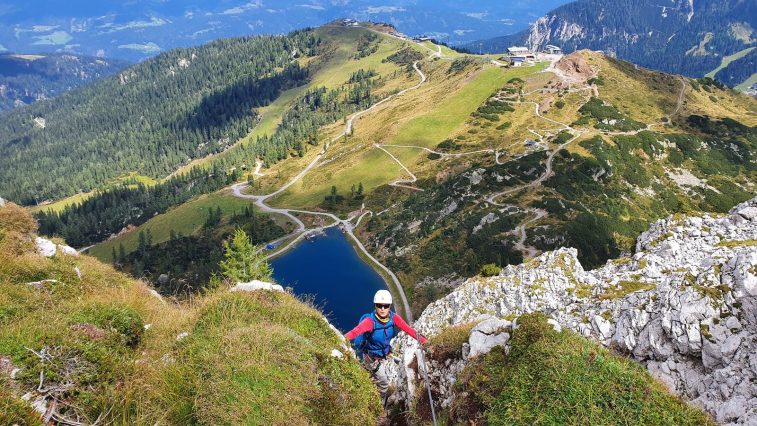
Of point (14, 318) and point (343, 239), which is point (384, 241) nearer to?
point (343, 239)

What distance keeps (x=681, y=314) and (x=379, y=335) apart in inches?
433

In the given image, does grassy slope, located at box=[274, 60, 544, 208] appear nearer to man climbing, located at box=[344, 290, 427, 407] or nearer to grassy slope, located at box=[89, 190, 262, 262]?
grassy slope, located at box=[89, 190, 262, 262]

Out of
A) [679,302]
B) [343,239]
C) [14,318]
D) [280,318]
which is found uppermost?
[14,318]

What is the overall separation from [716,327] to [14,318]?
71.5 ft

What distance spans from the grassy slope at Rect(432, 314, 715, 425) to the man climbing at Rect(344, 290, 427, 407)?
249 cm

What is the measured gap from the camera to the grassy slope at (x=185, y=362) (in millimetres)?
9383

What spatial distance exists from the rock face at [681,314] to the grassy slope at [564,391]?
4.22ft

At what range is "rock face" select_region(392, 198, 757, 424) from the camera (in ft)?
42.4

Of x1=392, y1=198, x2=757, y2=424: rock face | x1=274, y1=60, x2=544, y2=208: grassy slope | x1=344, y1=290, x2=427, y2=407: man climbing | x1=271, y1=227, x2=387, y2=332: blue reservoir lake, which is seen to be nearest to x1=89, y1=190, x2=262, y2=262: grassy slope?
x1=274, y1=60, x2=544, y2=208: grassy slope

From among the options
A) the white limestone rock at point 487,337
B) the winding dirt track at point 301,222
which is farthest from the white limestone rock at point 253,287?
the winding dirt track at point 301,222

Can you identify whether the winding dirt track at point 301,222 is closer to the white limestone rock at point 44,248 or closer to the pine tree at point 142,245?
the pine tree at point 142,245

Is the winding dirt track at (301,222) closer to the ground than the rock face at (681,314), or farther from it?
closer to the ground

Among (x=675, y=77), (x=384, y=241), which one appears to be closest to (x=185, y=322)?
(x=384, y=241)

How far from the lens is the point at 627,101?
→ 450ft
